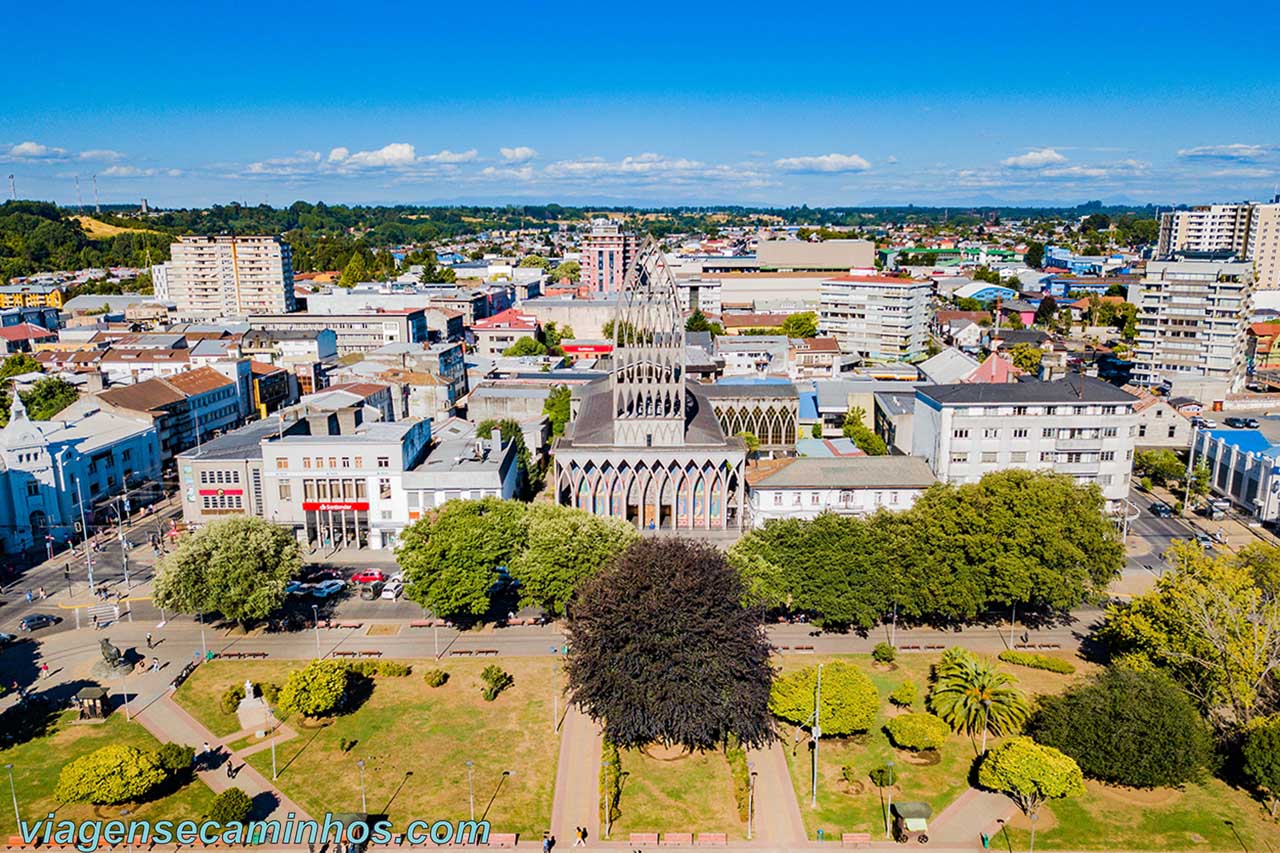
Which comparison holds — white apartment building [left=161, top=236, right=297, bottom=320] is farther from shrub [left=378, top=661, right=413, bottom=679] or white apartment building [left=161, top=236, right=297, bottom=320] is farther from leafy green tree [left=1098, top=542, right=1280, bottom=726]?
leafy green tree [left=1098, top=542, right=1280, bottom=726]

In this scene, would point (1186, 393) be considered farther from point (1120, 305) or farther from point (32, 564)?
point (32, 564)

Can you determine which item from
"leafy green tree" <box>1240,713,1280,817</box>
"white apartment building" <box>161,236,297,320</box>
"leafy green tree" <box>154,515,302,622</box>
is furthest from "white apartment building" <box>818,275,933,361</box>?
"leafy green tree" <box>154,515,302,622</box>

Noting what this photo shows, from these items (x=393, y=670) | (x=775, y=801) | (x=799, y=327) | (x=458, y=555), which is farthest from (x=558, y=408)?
(x=799, y=327)

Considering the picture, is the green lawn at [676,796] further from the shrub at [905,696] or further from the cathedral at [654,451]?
the cathedral at [654,451]

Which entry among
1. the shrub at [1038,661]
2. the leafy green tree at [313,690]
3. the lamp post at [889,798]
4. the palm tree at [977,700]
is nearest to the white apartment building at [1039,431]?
the shrub at [1038,661]

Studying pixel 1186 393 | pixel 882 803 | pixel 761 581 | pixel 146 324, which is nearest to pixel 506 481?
pixel 761 581

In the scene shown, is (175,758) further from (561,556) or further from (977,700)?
(977,700)

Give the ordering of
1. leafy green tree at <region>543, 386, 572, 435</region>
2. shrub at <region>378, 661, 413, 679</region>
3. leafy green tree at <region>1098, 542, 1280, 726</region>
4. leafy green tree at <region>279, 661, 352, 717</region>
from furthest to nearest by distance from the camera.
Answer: leafy green tree at <region>543, 386, 572, 435</region> → shrub at <region>378, 661, 413, 679</region> → leafy green tree at <region>279, 661, 352, 717</region> → leafy green tree at <region>1098, 542, 1280, 726</region>
